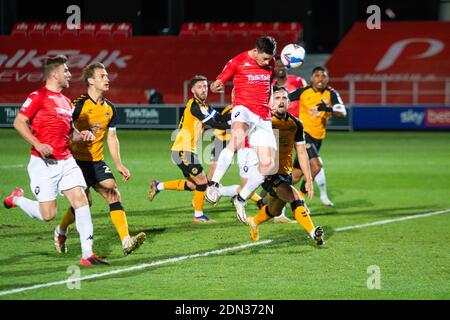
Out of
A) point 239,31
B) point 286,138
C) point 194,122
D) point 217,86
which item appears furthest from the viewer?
point 239,31

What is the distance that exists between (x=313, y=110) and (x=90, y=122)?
5.99 metres

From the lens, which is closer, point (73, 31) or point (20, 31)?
point (73, 31)

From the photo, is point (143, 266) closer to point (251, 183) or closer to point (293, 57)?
point (251, 183)

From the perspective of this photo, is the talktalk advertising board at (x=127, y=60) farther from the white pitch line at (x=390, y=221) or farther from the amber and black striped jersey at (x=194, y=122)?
the white pitch line at (x=390, y=221)

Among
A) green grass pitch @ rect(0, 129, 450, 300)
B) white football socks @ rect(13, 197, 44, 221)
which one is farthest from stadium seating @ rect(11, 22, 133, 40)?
white football socks @ rect(13, 197, 44, 221)

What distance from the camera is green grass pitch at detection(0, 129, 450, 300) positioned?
27.0 feet

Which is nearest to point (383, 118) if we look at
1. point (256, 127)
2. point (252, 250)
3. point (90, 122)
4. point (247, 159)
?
point (247, 159)

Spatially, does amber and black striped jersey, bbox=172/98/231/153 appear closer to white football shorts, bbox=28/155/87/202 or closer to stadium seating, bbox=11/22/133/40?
white football shorts, bbox=28/155/87/202

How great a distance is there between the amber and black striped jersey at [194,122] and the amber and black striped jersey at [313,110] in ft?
7.21

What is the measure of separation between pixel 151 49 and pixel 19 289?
3423 centimetres

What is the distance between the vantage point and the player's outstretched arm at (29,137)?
28.9ft

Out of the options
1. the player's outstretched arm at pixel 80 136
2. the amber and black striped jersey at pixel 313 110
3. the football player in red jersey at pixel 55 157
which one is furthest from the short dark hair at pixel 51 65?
the amber and black striped jersey at pixel 313 110

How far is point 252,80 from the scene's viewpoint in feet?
39.5

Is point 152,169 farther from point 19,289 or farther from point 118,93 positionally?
point 118,93
